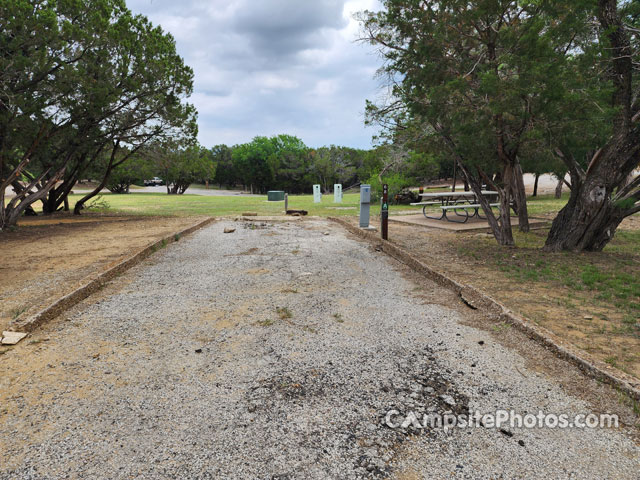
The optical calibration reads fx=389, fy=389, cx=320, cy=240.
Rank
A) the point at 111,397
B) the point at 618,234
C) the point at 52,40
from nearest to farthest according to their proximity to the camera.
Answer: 1. the point at 111,397
2. the point at 52,40
3. the point at 618,234

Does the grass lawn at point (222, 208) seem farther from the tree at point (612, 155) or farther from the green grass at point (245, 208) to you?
the tree at point (612, 155)

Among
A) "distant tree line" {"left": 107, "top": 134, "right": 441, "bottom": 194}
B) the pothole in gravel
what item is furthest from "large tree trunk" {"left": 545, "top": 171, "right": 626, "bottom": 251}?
→ "distant tree line" {"left": 107, "top": 134, "right": 441, "bottom": 194}

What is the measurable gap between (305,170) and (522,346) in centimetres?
5546

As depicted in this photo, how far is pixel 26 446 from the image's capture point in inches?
77.0

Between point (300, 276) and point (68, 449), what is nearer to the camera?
point (68, 449)

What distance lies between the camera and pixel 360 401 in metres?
2.33

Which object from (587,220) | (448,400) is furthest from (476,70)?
(448,400)

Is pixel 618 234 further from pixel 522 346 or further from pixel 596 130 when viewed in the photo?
pixel 522 346

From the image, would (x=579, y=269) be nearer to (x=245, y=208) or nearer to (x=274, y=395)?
(x=274, y=395)

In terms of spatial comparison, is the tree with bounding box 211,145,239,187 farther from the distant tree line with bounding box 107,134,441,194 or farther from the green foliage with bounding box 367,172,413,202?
the green foliage with bounding box 367,172,413,202

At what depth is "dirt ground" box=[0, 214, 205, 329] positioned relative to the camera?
439 cm

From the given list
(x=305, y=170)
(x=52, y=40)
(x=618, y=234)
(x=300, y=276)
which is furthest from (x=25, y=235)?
(x=305, y=170)

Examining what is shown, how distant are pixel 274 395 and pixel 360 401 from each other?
21.0 inches

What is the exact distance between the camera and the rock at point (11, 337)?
317cm
